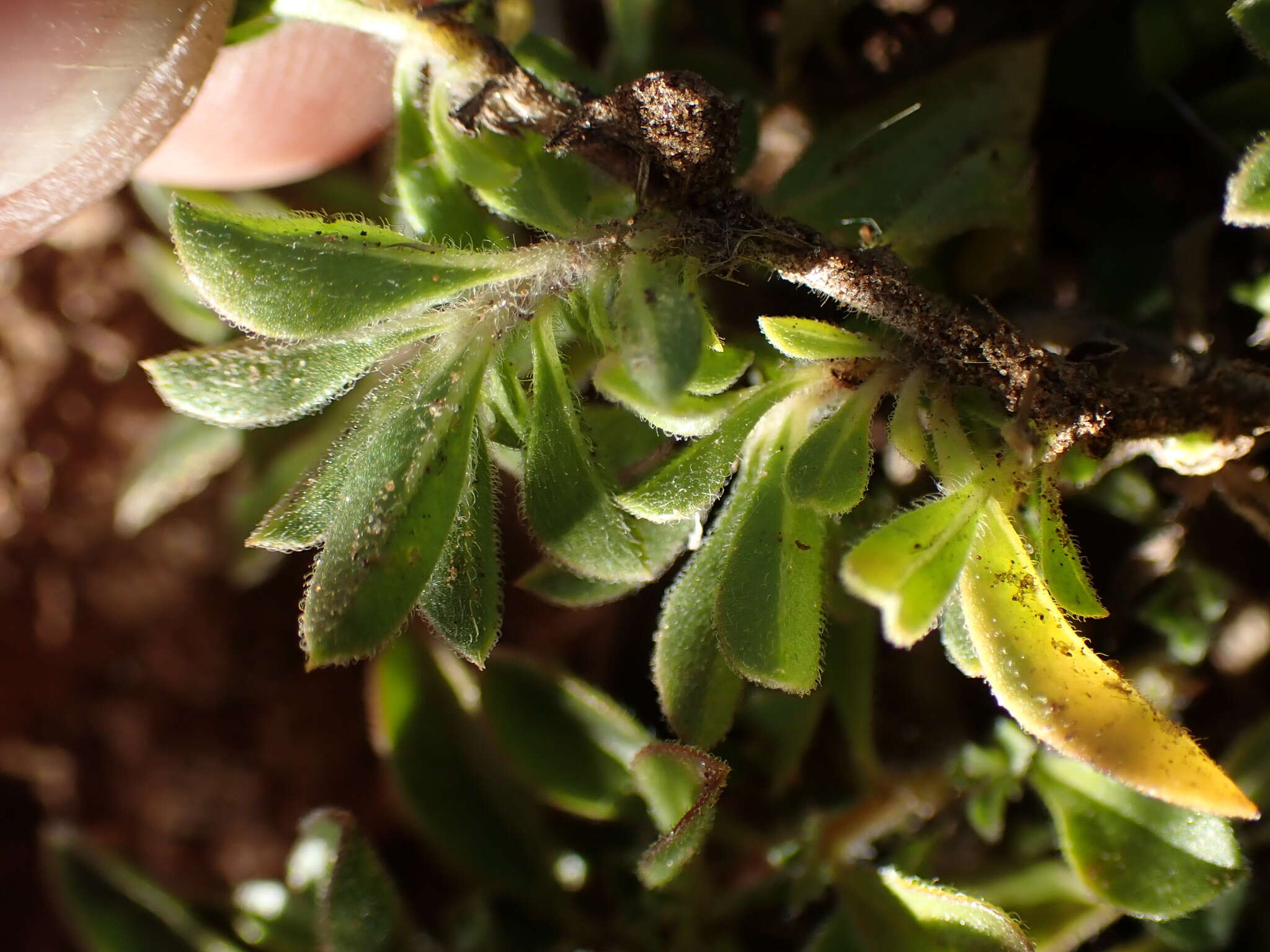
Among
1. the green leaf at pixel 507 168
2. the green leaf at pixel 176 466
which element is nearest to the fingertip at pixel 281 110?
the green leaf at pixel 507 168

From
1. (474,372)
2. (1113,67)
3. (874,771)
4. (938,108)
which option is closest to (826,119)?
(938,108)

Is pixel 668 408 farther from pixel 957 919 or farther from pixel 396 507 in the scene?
pixel 957 919

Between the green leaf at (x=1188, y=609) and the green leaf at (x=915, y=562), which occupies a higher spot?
the green leaf at (x=915, y=562)

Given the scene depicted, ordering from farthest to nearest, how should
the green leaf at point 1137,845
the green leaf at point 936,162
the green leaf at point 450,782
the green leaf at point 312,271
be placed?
the green leaf at point 450,782
the green leaf at point 936,162
the green leaf at point 1137,845
the green leaf at point 312,271

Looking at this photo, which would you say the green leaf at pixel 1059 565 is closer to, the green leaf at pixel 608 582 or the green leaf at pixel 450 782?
the green leaf at pixel 608 582

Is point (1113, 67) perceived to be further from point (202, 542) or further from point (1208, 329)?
point (202, 542)

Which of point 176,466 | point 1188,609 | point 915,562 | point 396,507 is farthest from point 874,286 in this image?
point 176,466
